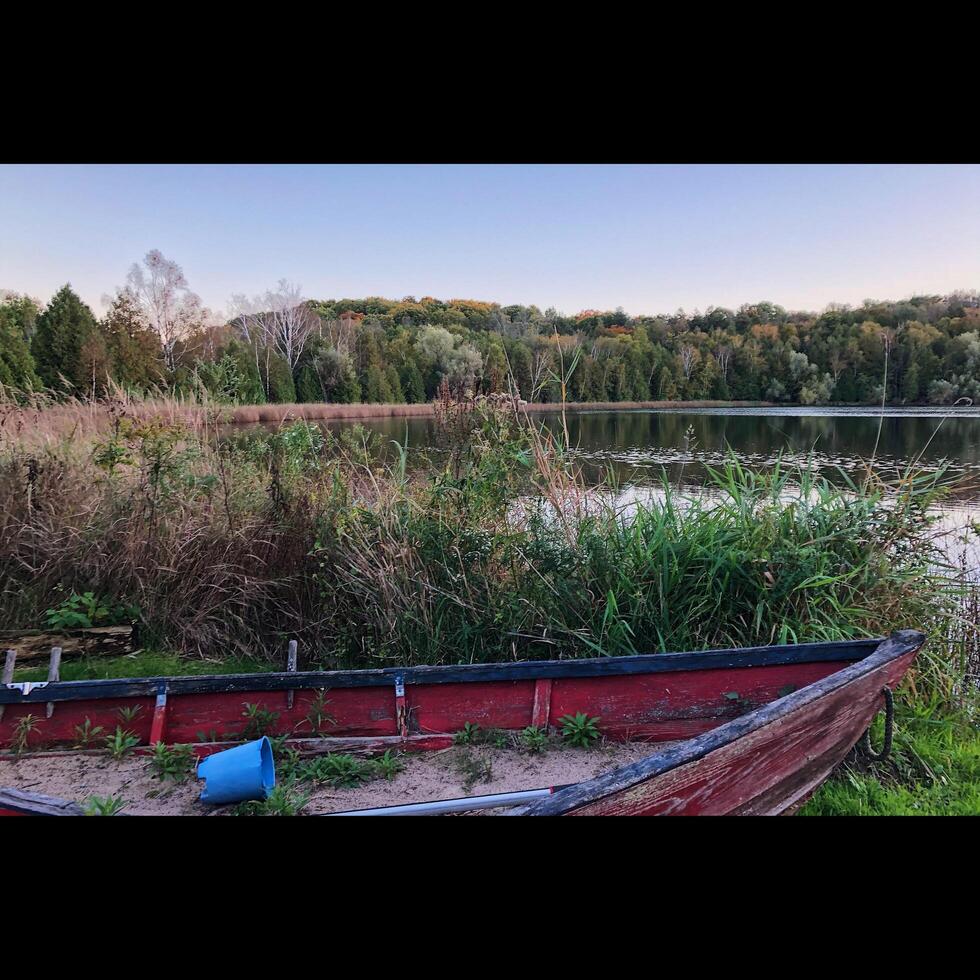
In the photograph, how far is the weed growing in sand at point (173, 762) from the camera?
2.83 metres

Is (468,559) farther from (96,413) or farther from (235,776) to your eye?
(96,413)

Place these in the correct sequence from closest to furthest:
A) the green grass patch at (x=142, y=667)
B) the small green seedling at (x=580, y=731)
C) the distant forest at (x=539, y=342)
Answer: the small green seedling at (x=580, y=731) < the green grass patch at (x=142, y=667) < the distant forest at (x=539, y=342)

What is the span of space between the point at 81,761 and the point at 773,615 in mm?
3400

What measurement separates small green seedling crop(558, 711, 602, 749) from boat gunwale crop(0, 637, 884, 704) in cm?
20

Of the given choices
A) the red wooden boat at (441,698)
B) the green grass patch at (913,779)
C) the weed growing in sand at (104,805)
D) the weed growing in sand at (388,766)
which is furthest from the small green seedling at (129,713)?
the green grass patch at (913,779)

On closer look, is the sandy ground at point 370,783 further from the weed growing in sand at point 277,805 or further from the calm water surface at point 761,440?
the calm water surface at point 761,440

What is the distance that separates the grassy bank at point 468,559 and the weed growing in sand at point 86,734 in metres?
0.98

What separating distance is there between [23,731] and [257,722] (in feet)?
3.28

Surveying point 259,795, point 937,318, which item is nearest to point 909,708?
point 259,795

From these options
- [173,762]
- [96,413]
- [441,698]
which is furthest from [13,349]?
[441,698]

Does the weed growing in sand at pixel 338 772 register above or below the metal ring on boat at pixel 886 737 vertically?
below

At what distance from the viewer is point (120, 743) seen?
2912 millimetres

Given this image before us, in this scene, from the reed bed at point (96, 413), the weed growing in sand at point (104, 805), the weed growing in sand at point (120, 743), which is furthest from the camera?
the reed bed at point (96, 413)

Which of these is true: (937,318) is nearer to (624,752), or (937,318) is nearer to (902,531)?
(902,531)
